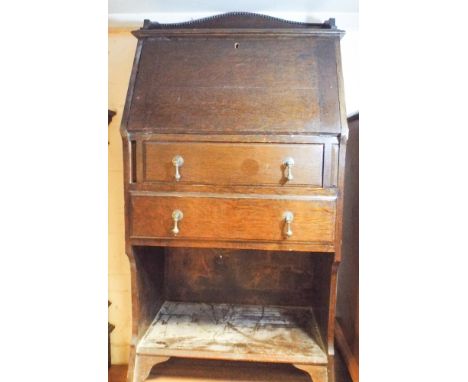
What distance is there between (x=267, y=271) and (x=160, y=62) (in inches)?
Answer: 37.4

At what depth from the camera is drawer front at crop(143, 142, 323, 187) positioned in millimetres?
1027

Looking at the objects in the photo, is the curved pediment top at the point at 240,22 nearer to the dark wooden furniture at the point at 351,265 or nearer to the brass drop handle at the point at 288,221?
the dark wooden furniture at the point at 351,265

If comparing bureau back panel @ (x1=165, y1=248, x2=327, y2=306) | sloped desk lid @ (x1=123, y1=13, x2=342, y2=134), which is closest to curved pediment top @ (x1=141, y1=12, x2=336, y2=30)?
sloped desk lid @ (x1=123, y1=13, x2=342, y2=134)

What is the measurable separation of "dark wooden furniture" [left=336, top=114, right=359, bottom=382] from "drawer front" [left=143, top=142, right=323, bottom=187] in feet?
0.97

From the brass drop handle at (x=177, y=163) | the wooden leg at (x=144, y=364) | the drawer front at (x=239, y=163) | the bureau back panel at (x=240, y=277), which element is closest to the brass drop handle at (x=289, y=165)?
the drawer front at (x=239, y=163)

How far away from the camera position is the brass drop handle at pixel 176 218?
102 cm

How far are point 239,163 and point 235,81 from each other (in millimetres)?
287

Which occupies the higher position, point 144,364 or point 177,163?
point 177,163

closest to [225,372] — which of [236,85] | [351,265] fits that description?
[351,265]

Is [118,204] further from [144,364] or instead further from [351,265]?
[351,265]

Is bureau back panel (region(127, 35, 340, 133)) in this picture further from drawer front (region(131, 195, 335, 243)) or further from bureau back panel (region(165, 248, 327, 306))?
bureau back panel (region(165, 248, 327, 306))

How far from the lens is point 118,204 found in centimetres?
152
